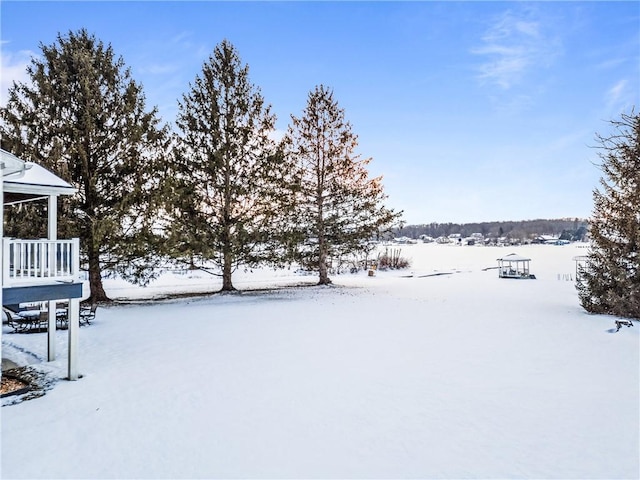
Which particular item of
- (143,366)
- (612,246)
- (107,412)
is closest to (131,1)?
(143,366)

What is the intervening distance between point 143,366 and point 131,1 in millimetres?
11586

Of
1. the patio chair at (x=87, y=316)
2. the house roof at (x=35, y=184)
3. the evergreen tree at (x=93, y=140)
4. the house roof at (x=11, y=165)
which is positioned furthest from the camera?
the evergreen tree at (x=93, y=140)

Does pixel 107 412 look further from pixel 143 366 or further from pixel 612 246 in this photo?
pixel 612 246

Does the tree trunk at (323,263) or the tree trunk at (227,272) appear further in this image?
the tree trunk at (323,263)

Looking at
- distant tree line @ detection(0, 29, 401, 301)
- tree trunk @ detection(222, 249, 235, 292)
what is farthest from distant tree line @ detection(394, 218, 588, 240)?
tree trunk @ detection(222, 249, 235, 292)

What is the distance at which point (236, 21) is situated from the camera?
14.9 metres

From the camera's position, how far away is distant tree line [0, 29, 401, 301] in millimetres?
13789

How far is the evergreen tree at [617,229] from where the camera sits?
1259cm

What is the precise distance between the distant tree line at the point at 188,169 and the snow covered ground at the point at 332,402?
463cm

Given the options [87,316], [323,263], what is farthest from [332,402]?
[323,263]

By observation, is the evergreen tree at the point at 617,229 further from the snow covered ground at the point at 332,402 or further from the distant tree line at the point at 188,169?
the distant tree line at the point at 188,169

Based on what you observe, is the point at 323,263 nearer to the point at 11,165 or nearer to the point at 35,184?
the point at 35,184

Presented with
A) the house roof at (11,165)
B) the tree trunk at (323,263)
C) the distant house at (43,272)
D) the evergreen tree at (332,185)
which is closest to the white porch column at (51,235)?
the distant house at (43,272)

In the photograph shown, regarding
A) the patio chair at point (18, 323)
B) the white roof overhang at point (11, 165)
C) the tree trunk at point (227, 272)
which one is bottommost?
the patio chair at point (18, 323)
